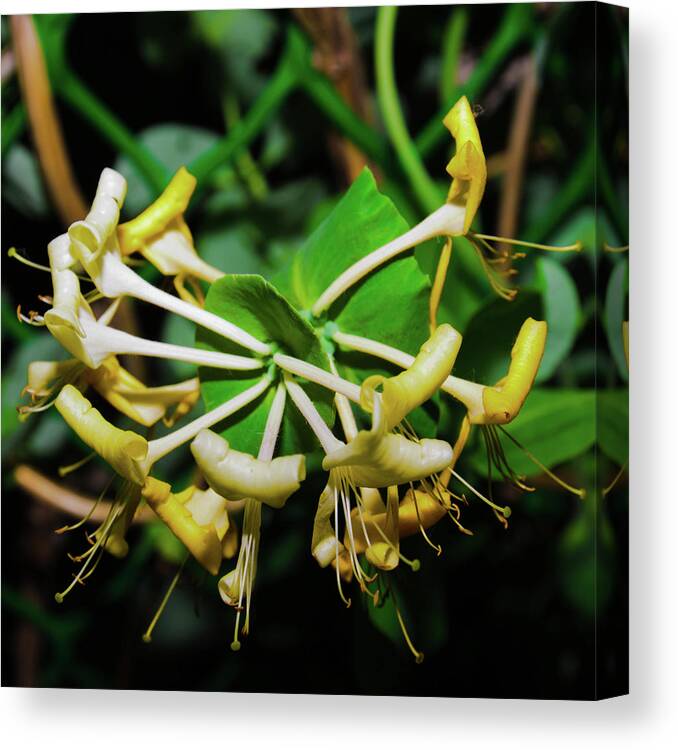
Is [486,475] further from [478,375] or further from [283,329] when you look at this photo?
[283,329]

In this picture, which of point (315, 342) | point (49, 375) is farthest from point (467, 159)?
point (49, 375)

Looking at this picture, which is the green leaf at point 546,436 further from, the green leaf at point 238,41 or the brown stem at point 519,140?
the green leaf at point 238,41

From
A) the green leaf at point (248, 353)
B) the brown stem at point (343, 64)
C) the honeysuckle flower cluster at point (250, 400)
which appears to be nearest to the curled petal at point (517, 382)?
the honeysuckle flower cluster at point (250, 400)

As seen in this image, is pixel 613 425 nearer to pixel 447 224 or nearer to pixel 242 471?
pixel 447 224

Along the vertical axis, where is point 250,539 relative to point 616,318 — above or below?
below

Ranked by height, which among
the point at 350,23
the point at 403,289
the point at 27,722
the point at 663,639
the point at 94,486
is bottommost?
the point at 27,722

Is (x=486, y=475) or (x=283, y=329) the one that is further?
(x=486, y=475)

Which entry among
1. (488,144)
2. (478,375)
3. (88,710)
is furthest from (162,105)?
(88,710)
